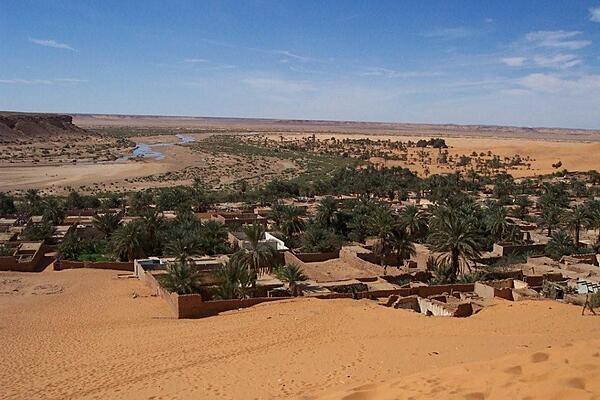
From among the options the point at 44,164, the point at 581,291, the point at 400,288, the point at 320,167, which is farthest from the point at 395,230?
the point at 44,164

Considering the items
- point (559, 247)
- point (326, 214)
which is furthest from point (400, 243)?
point (326, 214)

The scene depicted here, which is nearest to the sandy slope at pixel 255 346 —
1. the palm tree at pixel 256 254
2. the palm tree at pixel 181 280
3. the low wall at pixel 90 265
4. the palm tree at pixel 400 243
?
the palm tree at pixel 181 280

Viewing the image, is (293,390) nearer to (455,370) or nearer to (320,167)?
(455,370)

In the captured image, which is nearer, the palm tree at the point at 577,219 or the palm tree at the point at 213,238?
the palm tree at the point at 213,238

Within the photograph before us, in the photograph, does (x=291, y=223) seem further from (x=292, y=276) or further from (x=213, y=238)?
(x=292, y=276)

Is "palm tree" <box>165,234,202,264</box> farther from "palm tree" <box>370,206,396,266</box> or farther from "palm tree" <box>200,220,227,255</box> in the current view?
"palm tree" <box>370,206,396,266</box>

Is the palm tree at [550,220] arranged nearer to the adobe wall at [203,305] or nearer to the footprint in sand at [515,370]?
the adobe wall at [203,305]
